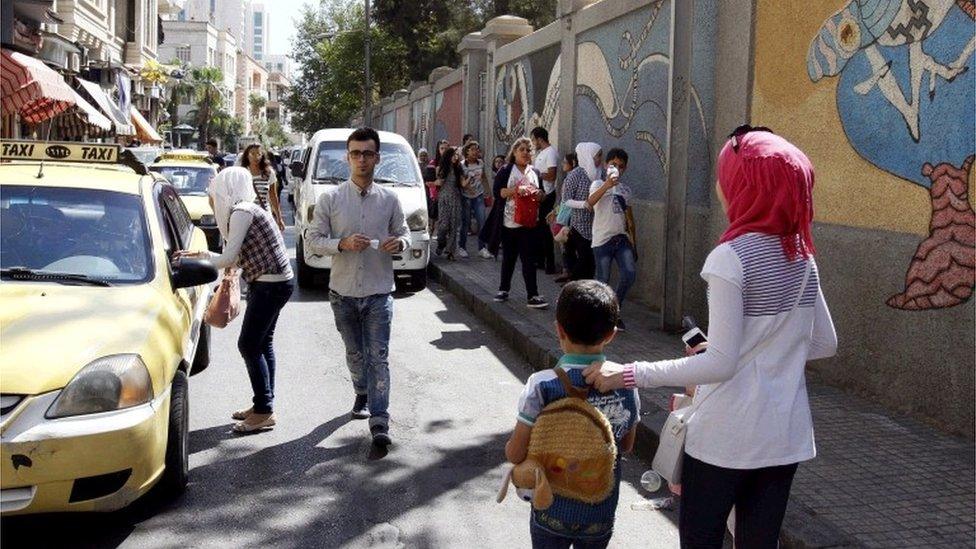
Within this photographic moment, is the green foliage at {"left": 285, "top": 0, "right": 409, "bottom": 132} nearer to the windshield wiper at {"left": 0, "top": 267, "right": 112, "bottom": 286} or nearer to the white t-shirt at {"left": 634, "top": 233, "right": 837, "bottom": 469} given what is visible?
the windshield wiper at {"left": 0, "top": 267, "right": 112, "bottom": 286}

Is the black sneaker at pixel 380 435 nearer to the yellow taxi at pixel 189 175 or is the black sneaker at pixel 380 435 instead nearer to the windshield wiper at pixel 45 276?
the windshield wiper at pixel 45 276

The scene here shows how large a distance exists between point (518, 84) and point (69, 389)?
48.3ft

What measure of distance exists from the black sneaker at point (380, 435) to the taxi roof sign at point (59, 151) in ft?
7.67

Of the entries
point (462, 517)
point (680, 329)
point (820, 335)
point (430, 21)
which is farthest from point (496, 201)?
point (430, 21)

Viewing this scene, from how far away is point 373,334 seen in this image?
6.25m

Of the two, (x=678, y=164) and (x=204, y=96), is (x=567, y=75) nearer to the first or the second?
(x=678, y=164)

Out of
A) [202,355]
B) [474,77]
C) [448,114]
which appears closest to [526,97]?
[474,77]

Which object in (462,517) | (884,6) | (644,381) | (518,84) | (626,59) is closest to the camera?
(644,381)

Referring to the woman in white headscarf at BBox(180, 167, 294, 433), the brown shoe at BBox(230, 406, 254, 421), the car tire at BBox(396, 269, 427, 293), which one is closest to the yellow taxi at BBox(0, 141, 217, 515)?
the woman in white headscarf at BBox(180, 167, 294, 433)

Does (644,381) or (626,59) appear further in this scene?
(626,59)

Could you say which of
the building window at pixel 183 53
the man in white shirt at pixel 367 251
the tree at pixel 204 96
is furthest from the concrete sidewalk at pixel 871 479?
the building window at pixel 183 53

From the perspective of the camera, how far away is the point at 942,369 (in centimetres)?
618

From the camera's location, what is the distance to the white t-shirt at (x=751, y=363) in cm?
292

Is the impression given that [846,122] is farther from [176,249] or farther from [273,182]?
[273,182]
